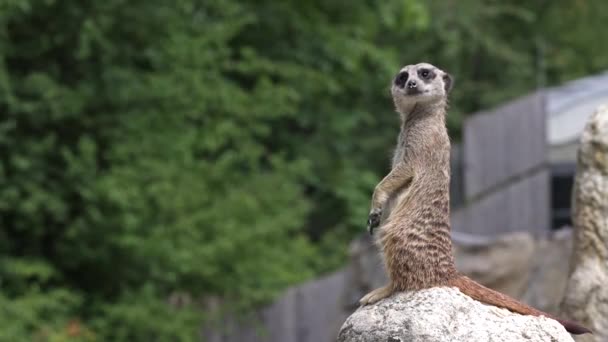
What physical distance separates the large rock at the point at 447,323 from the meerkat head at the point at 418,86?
0.64 meters

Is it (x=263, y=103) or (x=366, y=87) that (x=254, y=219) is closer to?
(x=263, y=103)

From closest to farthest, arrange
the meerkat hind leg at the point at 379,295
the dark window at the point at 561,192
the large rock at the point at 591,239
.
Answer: the meerkat hind leg at the point at 379,295 < the large rock at the point at 591,239 < the dark window at the point at 561,192

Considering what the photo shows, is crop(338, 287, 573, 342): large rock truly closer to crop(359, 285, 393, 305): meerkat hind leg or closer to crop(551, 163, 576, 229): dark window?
crop(359, 285, 393, 305): meerkat hind leg

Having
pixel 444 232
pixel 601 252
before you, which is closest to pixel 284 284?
pixel 601 252

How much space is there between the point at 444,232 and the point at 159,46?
6.44 meters

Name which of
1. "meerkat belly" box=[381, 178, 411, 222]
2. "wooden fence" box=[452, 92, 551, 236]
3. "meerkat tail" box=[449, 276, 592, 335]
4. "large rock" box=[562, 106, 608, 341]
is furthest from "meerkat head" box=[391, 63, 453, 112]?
"wooden fence" box=[452, 92, 551, 236]

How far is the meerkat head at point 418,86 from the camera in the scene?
12.7 ft

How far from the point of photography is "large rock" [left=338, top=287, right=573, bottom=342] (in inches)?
140

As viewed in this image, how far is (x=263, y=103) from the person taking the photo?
33.4ft

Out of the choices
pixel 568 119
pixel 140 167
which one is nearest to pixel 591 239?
pixel 140 167

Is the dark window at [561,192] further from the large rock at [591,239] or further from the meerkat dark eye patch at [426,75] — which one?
the meerkat dark eye patch at [426,75]

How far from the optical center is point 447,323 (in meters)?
3.56

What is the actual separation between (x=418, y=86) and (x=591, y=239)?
1308mm

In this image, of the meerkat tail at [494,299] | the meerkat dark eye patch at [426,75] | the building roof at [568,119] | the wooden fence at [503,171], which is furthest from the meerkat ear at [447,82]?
the building roof at [568,119]
